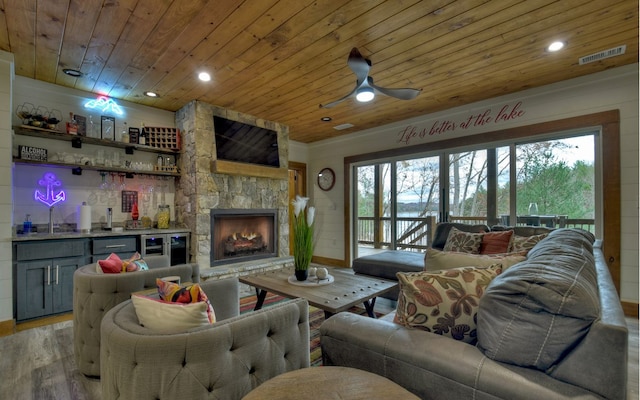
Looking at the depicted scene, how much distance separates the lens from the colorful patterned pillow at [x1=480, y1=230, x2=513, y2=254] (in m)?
2.72

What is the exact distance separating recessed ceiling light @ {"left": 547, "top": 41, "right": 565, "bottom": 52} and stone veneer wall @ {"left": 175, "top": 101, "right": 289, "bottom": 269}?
367cm

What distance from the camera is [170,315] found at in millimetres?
1167

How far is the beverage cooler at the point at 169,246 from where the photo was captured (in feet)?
11.7

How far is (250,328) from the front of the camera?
1.20 m

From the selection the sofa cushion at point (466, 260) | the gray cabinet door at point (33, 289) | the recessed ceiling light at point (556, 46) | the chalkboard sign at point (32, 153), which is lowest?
the gray cabinet door at point (33, 289)

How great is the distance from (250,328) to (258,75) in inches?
107

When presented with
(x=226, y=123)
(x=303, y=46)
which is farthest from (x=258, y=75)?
(x=226, y=123)

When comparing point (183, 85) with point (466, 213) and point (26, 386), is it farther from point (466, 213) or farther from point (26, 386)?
→ point (466, 213)

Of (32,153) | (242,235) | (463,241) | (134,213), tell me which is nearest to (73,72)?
(32,153)

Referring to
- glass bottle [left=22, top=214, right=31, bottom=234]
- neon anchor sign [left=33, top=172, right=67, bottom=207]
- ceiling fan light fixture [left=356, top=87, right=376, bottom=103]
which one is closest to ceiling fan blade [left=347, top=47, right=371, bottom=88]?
ceiling fan light fixture [left=356, top=87, right=376, bottom=103]

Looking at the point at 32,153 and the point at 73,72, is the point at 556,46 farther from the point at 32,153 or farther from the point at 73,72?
the point at 32,153

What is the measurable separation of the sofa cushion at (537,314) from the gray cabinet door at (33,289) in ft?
12.5

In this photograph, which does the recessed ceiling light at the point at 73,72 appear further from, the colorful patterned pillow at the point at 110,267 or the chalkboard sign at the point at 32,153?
the colorful patterned pillow at the point at 110,267

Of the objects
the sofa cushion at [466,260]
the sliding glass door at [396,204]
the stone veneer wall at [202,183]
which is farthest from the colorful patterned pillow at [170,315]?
the sliding glass door at [396,204]
